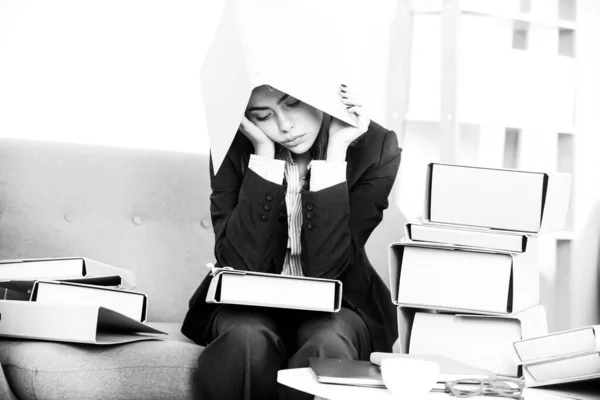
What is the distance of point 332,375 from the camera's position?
94 centimetres

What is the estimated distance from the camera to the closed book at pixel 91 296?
4.49 ft

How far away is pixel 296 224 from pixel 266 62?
1.10 feet

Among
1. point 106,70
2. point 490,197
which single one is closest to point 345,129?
point 490,197

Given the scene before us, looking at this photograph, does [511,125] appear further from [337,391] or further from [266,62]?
[337,391]

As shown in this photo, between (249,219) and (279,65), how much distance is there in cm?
29

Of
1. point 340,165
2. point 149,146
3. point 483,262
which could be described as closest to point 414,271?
point 483,262

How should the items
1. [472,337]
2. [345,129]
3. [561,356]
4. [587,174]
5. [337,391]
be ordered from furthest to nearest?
[587,174], [345,129], [472,337], [561,356], [337,391]

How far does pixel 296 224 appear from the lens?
4.85 feet

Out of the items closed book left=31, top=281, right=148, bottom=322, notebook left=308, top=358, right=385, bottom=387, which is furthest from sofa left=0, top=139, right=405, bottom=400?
notebook left=308, top=358, right=385, bottom=387

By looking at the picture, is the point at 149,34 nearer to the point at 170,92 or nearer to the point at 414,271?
the point at 170,92

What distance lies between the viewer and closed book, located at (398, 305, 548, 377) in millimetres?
1339

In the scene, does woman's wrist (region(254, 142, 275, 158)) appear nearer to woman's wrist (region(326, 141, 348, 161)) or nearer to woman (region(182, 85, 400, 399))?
woman (region(182, 85, 400, 399))

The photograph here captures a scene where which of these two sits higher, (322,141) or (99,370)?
(322,141)

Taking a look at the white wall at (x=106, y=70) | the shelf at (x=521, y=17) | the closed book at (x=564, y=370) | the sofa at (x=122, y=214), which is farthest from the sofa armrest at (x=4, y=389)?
the shelf at (x=521, y=17)
